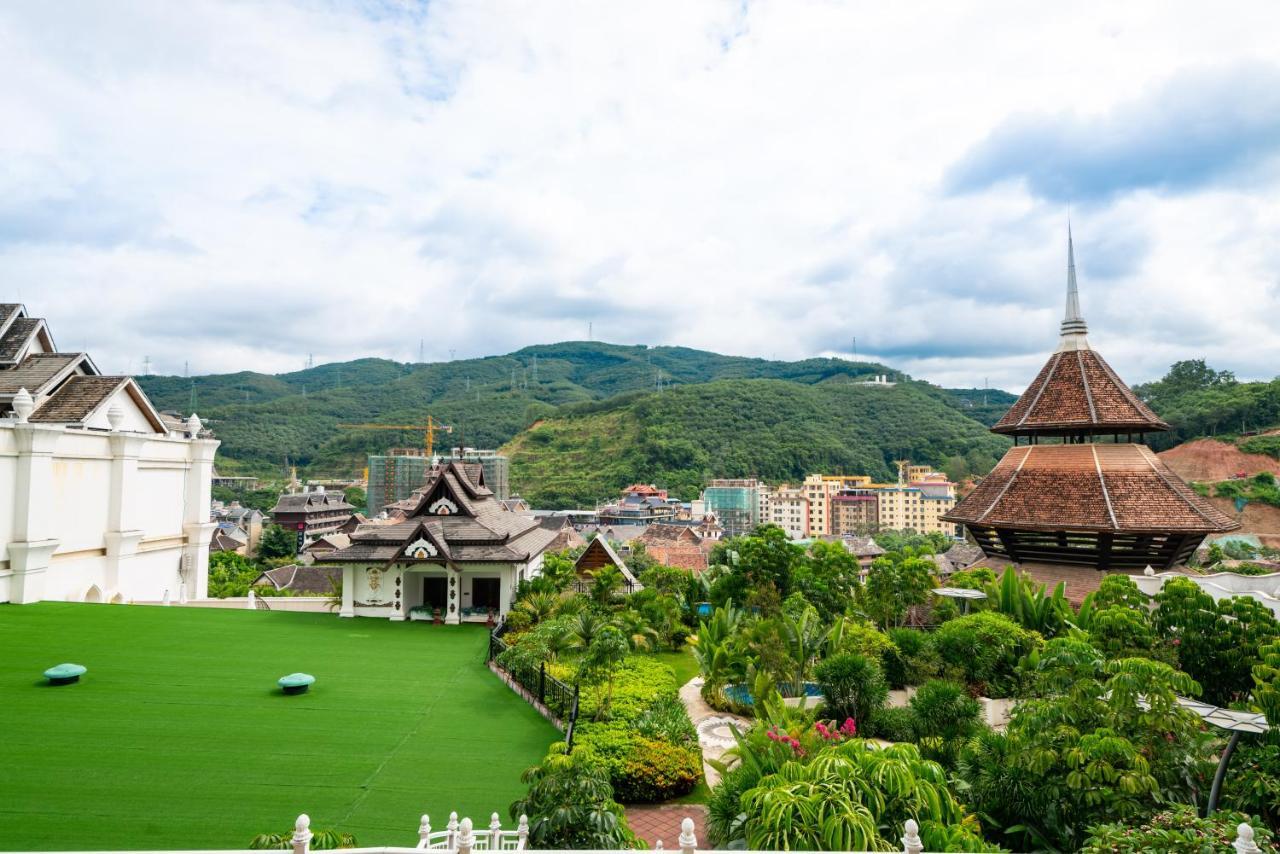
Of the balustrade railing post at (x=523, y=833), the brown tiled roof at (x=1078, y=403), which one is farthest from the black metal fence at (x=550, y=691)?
the brown tiled roof at (x=1078, y=403)

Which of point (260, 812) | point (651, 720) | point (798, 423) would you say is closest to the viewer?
point (260, 812)

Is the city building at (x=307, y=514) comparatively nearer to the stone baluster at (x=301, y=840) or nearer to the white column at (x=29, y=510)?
the white column at (x=29, y=510)

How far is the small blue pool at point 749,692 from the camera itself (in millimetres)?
13914

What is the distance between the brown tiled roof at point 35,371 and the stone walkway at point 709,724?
20.5 metres

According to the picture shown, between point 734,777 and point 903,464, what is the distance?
391 feet

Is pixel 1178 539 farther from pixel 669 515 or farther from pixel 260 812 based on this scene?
pixel 669 515

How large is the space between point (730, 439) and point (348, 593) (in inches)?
4369

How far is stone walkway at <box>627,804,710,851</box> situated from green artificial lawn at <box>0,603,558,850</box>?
1685 mm

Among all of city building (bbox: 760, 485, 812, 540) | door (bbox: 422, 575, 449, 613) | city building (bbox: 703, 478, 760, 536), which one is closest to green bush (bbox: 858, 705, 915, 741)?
door (bbox: 422, 575, 449, 613)

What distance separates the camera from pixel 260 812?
25.4 feet

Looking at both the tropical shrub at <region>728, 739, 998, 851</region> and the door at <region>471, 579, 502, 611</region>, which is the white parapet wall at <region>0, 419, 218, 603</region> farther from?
the tropical shrub at <region>728, 739, 998, 851</region>

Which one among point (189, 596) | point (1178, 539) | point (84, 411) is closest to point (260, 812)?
point (84, 411)

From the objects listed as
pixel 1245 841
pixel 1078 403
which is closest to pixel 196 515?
pixel 1245 841

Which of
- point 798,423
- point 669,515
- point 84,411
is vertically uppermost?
point 798,423
